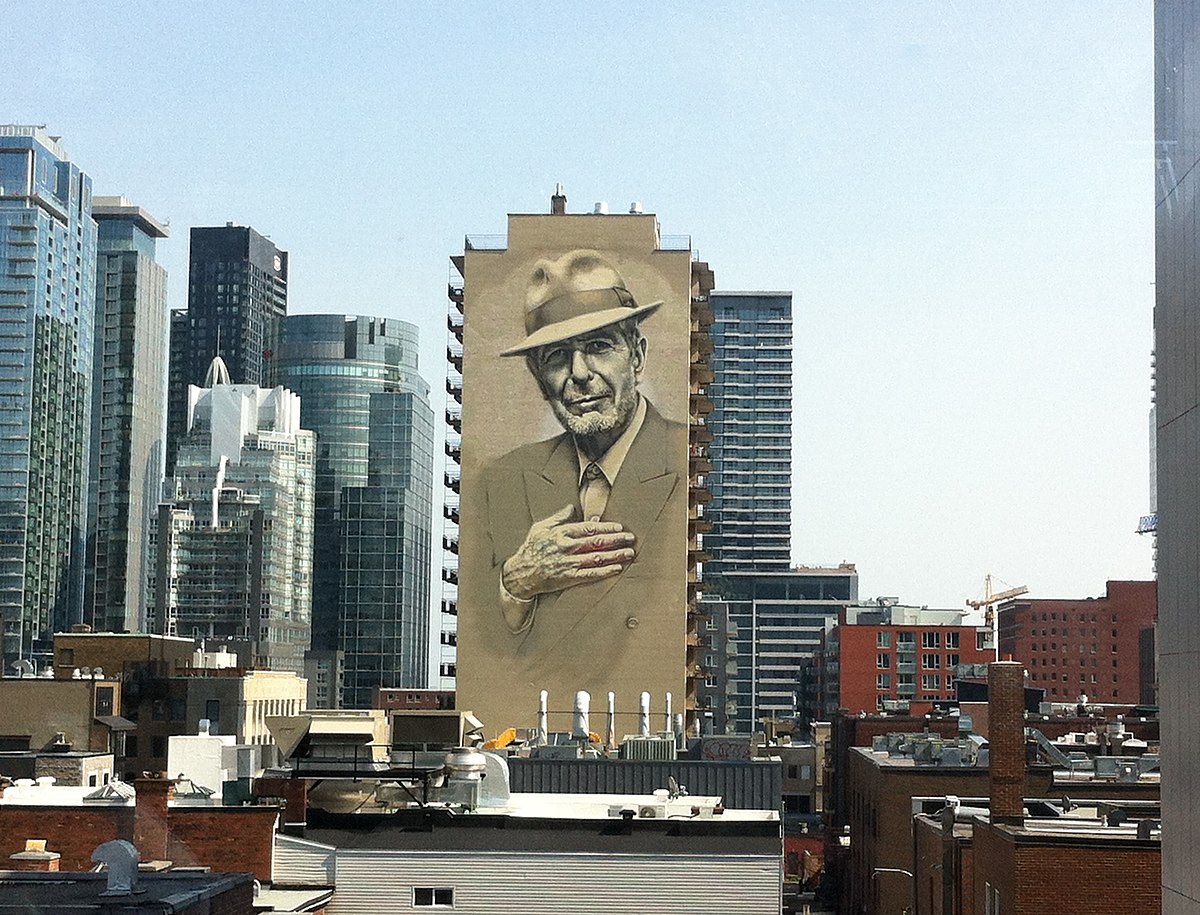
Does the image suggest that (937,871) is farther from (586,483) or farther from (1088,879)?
(586,483)

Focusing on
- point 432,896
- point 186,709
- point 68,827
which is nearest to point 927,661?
point 186,709

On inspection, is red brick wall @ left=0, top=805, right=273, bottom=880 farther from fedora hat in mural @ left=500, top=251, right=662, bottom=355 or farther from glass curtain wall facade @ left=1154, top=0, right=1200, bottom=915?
fedora hat in mural @ left=500, top=251, right=662, bottom=355

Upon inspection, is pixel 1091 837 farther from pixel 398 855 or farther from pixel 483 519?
pixel 483 519

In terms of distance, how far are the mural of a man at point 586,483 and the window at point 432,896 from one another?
67.1 m

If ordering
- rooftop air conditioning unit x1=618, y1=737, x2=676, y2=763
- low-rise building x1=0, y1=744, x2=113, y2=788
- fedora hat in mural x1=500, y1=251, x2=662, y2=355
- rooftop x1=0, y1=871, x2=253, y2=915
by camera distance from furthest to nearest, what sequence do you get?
fedora hat in mural x1=500, y1=251, x2=662, y2=355
low-rise building x1=0, y1=744, x2=113, y2=788
rooftop air conditioning unit x1=618, y1=737, x2=676, y2=763
rooftop x1=0, y1=871, x2=253, y2=915

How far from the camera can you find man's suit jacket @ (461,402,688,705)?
344ft

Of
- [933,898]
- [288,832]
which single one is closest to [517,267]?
[933,898]

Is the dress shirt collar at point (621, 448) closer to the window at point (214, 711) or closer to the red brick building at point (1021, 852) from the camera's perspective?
the window at point (214, 711)

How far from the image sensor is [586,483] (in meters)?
107

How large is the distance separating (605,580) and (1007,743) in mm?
63181

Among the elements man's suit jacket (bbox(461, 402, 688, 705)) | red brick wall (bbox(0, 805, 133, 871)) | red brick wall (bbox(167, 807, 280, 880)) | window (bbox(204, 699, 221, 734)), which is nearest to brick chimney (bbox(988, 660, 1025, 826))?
red brick wall (bbox(167, 807, 280, 880))

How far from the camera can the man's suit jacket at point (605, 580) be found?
104938 millimetres

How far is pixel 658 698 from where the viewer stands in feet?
343

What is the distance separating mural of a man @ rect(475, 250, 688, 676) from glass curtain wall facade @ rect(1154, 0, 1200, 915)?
271ft
